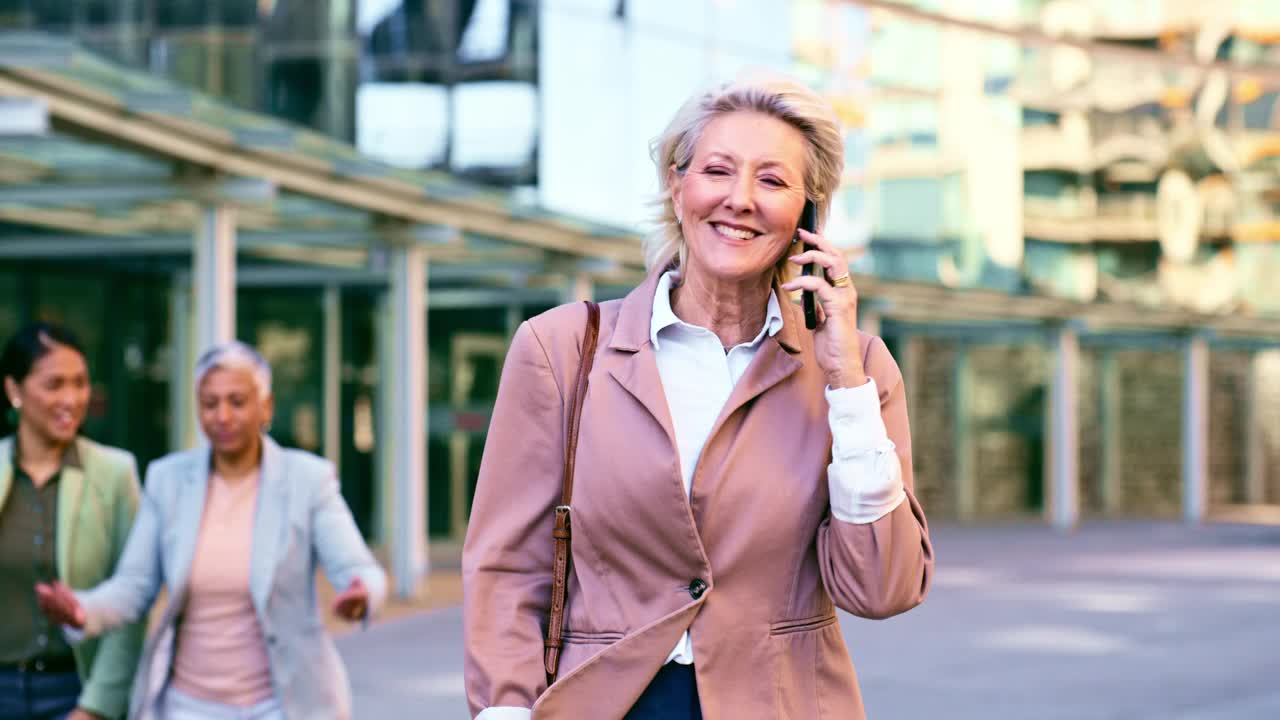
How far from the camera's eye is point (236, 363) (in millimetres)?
4848

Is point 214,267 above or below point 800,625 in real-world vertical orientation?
above

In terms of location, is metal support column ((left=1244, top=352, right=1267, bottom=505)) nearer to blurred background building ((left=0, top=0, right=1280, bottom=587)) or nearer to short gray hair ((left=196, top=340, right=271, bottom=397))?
blurred background building ((left=0, top=0, right=1280, bottom=587))

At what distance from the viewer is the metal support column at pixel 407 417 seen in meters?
15.4

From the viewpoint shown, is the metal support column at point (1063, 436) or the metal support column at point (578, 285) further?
the metal support column at point (1063, 436)

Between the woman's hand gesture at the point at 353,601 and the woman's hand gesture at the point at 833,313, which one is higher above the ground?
the woman's hand gesture at the point at 833,313

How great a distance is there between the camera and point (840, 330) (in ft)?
8.77

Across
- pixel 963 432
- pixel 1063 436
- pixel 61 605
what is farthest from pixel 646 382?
pixel 963 432

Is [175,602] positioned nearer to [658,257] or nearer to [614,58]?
[658,257]

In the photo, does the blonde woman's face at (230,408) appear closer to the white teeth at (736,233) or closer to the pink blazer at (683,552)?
the pink blazer at (683,552)

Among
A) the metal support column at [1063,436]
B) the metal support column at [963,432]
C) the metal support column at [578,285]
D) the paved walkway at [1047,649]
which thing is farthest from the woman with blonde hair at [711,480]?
the metal support column at [963,432]

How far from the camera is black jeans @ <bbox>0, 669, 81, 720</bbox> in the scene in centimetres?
462

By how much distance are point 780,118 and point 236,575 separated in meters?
2.50

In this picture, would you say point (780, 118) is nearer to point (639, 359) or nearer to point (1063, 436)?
point (639, 359)

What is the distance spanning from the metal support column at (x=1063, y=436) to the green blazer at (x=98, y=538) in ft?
→ 77.1
